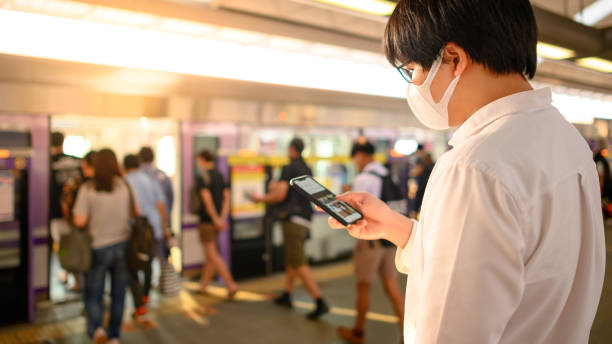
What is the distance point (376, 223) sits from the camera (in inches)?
52.3

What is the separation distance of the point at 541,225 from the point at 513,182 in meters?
0.11

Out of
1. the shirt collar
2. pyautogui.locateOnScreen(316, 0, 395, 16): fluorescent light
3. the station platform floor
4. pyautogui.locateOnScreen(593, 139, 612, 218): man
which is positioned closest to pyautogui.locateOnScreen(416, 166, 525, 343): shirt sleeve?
the shirt collar

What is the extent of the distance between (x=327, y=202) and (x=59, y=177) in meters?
4.86

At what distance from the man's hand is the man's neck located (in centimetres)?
55

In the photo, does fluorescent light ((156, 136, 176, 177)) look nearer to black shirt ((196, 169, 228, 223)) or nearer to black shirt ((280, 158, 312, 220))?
black shirt ((196, 169, 228, 223))

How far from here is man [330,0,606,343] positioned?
0.64 m

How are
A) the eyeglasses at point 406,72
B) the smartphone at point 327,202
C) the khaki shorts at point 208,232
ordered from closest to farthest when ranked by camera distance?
the eyeglasses at point 406,72
the smartphone at point 327,202
the khaki shorts at point 208,232

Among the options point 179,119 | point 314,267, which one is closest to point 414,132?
point 314,267

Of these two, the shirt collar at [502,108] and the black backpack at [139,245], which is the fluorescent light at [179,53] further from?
the shirt collar at [502,108]

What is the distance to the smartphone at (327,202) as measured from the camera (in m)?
1.23

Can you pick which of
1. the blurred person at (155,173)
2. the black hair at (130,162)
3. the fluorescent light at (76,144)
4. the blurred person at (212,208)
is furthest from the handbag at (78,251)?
the fluorescent light at (76,144)

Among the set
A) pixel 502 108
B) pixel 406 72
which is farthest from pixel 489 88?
pixel 406 72

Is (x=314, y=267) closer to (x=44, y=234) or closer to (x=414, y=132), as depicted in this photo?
(x=414, y=132)

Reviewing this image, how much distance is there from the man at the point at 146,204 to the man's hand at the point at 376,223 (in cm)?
333
